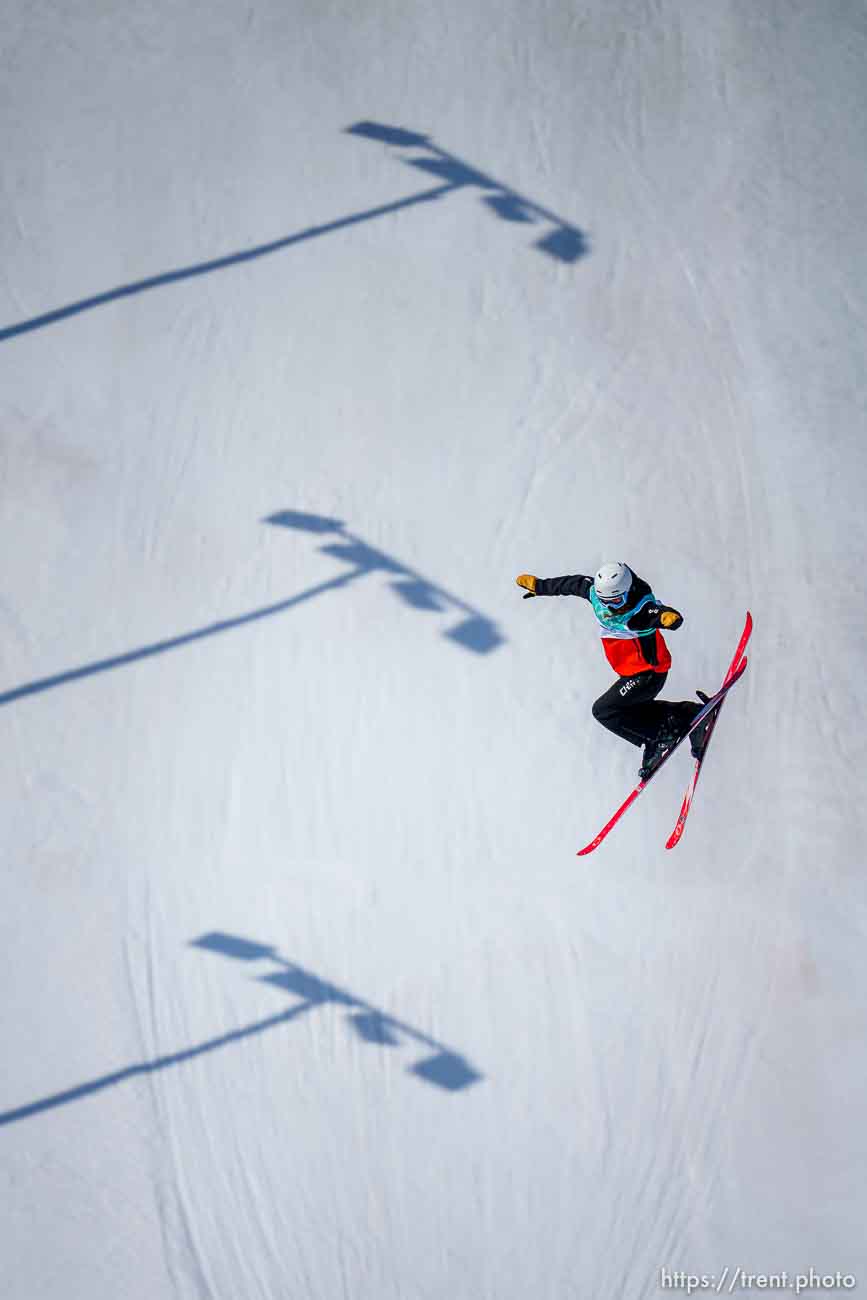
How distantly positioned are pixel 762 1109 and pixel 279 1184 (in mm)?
3187

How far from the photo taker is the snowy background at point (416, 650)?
6.84 meters

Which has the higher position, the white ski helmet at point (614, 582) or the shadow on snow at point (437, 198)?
the shadow on snow at point (437, 198)

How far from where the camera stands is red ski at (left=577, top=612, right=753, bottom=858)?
6555 millimetres

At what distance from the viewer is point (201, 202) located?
7418 millimetres

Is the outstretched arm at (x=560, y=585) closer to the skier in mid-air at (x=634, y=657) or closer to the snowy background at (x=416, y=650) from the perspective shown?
the skier in mid-air at (x=634, y=657)

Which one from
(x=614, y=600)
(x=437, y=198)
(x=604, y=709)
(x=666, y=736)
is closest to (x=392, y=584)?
(x=604, y=709)

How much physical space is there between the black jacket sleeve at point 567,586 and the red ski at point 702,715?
1096 millimetres

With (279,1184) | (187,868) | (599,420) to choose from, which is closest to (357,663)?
(187,868)

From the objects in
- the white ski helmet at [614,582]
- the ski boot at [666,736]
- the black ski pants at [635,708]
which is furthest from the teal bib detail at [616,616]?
the ski boot at [666,736]

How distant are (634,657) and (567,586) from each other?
609 millimetres

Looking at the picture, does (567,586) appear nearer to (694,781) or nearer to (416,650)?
(416,650)

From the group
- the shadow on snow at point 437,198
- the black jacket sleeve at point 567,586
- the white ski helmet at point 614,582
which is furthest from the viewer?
the shadow on snow at point 437,198

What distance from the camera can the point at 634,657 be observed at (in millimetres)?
6348

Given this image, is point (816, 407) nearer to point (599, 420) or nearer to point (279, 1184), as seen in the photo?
point (599, 420)
